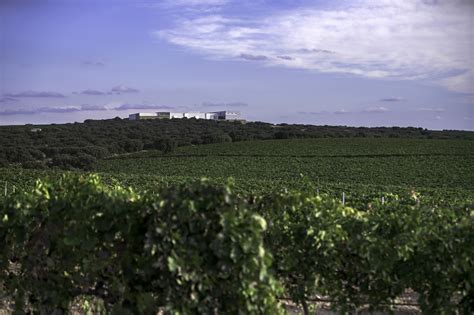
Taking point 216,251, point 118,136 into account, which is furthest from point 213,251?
point 118,136

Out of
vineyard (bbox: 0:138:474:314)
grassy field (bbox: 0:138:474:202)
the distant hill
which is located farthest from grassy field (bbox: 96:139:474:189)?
vineyard (bbox: 0:138:474:314)

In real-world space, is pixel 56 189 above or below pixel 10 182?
above

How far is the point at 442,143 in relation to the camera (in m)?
62.1

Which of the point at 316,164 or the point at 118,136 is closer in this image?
the point at 316,164

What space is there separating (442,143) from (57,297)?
205ft

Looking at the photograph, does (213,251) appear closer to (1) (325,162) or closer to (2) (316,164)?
(2) (316,164)

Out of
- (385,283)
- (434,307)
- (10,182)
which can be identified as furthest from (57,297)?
(10,182)

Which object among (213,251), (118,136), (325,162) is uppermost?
(213,251)

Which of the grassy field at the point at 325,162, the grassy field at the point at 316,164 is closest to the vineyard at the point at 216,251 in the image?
the grassy field at the point at 316,164

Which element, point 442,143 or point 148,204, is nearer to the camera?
point 148,204

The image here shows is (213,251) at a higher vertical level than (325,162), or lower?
higher

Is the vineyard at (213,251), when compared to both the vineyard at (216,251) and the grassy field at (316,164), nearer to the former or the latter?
the vineyard at (216,251)

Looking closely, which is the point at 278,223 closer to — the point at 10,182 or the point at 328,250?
the point at 328,250

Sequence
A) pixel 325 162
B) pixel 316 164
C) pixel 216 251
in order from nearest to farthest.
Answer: pixel 216 251, pixel 316 164, pixel 325 162
